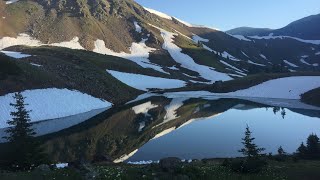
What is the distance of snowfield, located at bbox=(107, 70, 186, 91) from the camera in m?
118

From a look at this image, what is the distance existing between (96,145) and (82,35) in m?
149

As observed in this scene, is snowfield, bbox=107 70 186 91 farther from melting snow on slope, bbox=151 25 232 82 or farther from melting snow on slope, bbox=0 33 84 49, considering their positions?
melting snow on slope, bbox=0 33 84 49

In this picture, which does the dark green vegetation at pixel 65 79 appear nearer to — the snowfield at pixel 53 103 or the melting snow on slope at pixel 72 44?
the snowfield at pixel 53 103

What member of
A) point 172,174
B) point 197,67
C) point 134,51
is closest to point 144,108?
point 172,174

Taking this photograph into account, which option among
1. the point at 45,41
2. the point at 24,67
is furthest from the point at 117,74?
the point at 45,41

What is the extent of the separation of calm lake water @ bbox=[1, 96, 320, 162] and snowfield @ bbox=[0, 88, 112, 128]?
353 cm

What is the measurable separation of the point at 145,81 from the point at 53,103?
53.8m

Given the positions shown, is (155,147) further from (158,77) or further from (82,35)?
(82,35)

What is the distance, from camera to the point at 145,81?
410ft

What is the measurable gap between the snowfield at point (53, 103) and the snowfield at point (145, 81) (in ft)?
109

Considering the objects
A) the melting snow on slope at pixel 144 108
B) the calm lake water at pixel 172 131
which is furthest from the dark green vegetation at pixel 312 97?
the melting snow on slope at pixel 144 108

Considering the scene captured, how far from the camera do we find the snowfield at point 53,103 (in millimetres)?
67250

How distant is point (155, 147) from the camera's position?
47.5m

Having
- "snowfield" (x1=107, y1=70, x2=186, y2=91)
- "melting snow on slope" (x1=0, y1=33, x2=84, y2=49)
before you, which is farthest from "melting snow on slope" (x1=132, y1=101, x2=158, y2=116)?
"melting snow on slope" (x1=0, y1=33, x2=84, y2=49)
